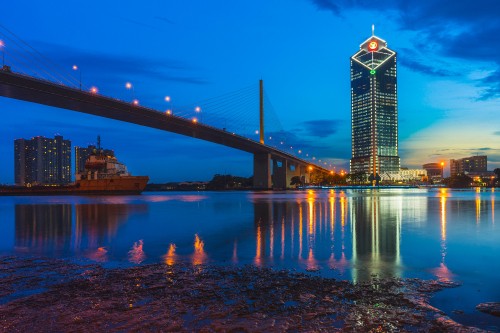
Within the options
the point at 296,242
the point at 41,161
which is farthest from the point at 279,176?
the point at 41,161

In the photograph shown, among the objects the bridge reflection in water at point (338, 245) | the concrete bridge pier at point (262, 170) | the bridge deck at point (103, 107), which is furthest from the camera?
the concrete bridge pier at point (262, 170)

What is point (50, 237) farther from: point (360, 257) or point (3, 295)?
point (360, 257)

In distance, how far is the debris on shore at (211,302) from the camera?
4500 mm

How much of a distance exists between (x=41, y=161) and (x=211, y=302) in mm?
196136

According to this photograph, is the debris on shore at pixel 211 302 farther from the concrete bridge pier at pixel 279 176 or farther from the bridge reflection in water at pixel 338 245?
the concrete bridge pier at pixel 279 176

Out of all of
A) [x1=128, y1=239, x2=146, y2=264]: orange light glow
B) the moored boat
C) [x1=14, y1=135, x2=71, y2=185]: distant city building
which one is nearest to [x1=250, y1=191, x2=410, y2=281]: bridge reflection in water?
[x1=128, y1=239, x2=146, y2=264]: orange light glow

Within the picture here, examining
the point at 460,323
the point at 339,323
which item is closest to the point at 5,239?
the point at 339,323

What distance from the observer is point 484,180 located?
612 feet

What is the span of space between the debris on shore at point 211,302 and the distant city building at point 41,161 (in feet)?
612

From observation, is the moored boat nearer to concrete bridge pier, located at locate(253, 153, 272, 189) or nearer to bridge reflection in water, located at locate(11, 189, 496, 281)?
concrete bridge pier, located at locate(253, 153, 272, 189)

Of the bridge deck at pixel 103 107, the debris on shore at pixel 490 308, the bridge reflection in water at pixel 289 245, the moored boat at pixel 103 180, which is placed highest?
the bridge deck at pixel 103 107

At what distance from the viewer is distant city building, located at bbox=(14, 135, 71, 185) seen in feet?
575

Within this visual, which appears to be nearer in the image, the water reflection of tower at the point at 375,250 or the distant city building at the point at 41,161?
the water reflection of tower at the point at 375,250

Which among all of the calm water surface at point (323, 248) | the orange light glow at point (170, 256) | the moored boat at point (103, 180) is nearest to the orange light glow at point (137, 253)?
Result: the calm water surface at point (323, 248)
